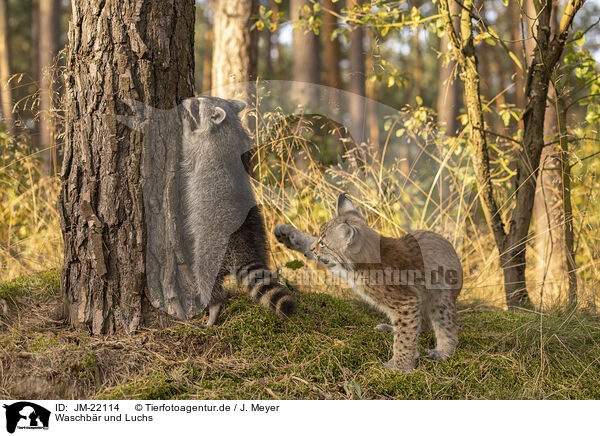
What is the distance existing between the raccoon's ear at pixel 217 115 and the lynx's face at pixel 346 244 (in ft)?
4.01

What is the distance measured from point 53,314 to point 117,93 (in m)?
1.71

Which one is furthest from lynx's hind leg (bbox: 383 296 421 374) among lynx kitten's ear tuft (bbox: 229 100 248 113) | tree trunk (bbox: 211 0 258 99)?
tree trunk (bbox: 211 0 258 99)

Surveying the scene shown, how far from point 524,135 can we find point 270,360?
332cm

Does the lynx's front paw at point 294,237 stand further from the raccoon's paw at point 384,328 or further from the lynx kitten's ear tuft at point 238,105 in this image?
the lynx kitten's ear tuft at point 238,105

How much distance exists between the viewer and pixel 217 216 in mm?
3691

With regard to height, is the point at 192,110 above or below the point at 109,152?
above

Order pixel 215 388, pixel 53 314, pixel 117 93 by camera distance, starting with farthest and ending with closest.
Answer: pixel 53 314 < pixel 117 93 < pixel 215 388

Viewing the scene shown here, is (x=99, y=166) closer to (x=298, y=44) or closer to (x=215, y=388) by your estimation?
(x=215, y=388)

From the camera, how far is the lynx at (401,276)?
11.1ft

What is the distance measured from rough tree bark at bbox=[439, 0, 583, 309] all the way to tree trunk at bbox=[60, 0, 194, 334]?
281 centimetres

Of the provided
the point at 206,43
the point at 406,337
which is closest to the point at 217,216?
the point at 406,337
